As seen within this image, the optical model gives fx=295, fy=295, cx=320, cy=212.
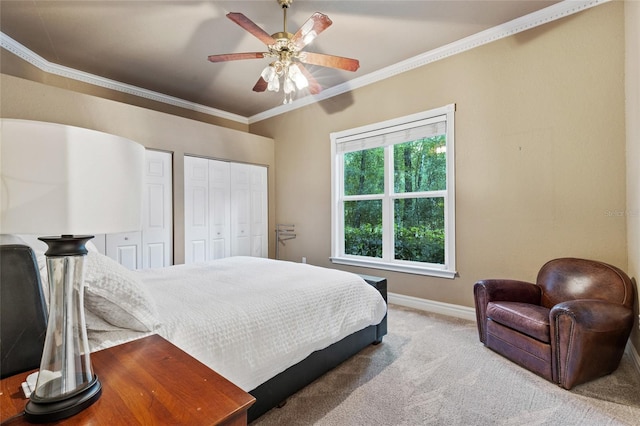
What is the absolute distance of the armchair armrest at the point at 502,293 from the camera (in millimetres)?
2375

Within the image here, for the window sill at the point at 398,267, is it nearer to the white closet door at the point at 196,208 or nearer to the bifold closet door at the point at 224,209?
the bifold closet door at the point at 224,209

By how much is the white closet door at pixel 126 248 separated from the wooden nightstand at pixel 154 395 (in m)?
2.82

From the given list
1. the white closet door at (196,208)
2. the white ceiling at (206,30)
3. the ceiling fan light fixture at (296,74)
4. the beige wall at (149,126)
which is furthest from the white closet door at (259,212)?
the ceiling fan light fixture at (296,74)

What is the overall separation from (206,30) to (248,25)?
3.64 feet

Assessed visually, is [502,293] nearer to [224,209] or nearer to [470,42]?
[470,42]

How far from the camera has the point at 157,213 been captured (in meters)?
3.67

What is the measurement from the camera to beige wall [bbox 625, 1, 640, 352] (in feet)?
6.51

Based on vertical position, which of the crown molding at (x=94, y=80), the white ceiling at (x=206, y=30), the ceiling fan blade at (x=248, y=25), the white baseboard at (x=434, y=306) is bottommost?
the white baseboard at (x=434, y=306)

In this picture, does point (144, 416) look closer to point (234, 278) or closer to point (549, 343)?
point (234, 278)

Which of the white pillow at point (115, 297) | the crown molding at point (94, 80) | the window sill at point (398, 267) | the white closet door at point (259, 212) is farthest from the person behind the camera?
the white closet door at point (259, 212)

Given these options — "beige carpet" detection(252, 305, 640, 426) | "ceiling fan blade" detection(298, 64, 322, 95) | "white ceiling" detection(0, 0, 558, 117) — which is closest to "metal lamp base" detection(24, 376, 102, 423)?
"beige carpet" detection(252, 305, 640, 426)

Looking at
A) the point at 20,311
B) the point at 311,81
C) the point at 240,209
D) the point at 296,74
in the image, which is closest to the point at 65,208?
the point at 20,311

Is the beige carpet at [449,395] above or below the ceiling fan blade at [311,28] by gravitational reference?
below

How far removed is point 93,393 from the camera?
30.0 inches
